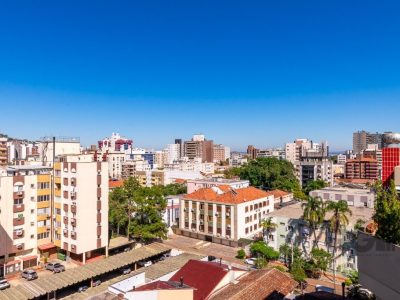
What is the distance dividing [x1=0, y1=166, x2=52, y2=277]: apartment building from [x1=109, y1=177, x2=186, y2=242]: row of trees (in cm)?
989

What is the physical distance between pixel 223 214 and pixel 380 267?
41.9m

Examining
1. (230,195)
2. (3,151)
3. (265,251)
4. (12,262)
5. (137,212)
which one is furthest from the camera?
→ (3,151)

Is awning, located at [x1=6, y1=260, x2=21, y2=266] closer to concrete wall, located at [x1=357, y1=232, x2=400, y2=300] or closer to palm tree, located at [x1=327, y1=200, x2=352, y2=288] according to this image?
palm tree, located at [x1=327, y1=200, x2=352, y2=288]

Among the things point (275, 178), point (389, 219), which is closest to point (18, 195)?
point (389, 219)

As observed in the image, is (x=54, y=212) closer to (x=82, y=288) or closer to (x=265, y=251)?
(x=82, y=288)

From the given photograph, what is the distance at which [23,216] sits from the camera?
41250 mm

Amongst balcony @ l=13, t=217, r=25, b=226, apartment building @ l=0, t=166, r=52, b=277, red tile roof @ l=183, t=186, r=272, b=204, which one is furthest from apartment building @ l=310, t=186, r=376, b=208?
balcony @ l=13, t=217, r=25, b=226

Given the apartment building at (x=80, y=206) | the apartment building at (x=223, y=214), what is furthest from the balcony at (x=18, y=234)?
the apartment building at (x=223, y=214)

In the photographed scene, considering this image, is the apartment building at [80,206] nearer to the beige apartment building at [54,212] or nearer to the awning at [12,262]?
the beige apartment building at [54,212]

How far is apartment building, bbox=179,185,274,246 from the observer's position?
49.4 metres

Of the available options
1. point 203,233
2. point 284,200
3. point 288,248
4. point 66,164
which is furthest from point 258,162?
point 66,164

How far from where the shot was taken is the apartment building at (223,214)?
162 ft

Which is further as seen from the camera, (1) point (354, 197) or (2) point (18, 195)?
(1) point (354, 197)

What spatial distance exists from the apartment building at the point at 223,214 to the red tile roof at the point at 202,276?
21.5 metres
